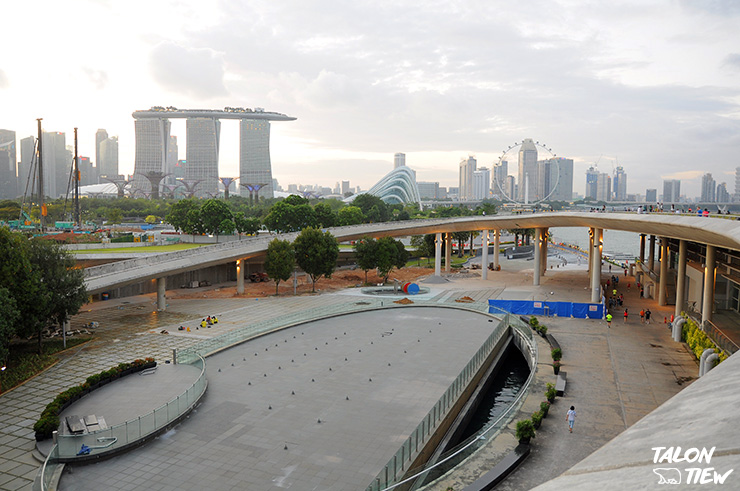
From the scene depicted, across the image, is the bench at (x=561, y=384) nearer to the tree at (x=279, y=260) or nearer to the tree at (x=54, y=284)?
the tree at (x=54, y=284)

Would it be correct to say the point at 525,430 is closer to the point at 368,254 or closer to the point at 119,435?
the point at 119,435

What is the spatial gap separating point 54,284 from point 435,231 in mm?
41780

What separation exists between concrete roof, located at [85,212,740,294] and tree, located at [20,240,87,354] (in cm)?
232

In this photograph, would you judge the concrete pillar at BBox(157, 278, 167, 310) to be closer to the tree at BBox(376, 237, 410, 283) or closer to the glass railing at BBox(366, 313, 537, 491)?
the tree at BBox(376, 237, 410, 283)

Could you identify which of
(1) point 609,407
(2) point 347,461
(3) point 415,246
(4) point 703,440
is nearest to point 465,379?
(1) point 609,407

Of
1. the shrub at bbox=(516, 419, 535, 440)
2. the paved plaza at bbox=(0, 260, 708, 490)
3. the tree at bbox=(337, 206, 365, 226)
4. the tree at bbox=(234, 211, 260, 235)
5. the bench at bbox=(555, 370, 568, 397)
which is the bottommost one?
the paved plaza at bbox=(0, 260, 708, 490)

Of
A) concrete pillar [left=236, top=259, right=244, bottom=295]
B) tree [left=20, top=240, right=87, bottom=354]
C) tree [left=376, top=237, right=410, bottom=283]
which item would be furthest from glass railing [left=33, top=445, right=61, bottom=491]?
tree [left=376, top=237, right=410, bottom=283]

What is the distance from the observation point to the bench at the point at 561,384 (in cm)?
2041

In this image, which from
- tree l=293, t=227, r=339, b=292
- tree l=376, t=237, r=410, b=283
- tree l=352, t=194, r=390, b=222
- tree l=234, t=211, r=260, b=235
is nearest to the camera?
tree l=293, t=227, r=339, b=292

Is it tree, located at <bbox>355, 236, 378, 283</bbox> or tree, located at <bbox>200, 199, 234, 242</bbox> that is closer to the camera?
tree, located at <bbox>355, 236, 378, 283</bbox>

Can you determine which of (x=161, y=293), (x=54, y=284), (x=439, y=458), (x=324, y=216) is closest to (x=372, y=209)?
(x=324, y=216)

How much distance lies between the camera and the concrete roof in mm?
24188

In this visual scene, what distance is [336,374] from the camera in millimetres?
23297

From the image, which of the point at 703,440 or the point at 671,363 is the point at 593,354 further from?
the point at 703,440
